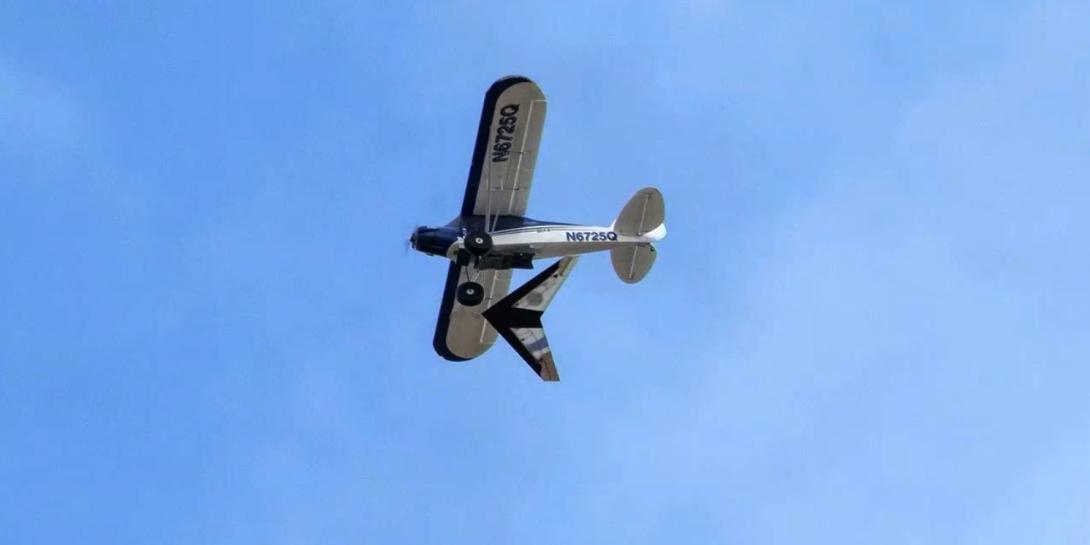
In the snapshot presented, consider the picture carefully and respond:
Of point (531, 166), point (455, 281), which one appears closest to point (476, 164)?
point (531, 166)

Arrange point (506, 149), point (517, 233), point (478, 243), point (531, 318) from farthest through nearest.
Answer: point (531, 318) < point (517, 233) < point (506, 149) < point (478, 243)

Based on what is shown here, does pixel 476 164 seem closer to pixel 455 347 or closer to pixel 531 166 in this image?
pixel 531 166

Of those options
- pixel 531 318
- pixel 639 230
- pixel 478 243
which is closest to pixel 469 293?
pixel 478 243

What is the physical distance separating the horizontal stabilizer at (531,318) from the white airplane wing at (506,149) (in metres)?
2.32

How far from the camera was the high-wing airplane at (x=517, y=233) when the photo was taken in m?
45.2

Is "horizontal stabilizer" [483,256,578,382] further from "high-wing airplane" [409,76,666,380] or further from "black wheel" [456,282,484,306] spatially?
"black wheel" [456,282,484,306]

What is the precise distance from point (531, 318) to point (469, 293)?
2.26 metres

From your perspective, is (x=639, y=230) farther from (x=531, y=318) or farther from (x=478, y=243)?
(x=478, y=243)

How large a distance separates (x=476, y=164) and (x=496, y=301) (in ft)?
21.8

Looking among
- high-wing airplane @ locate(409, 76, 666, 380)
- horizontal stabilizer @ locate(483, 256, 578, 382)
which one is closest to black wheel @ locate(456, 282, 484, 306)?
high-wing airplane @ locate(409, 76, 666, 380)

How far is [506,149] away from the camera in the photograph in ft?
150

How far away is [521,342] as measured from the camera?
4794 centimetres

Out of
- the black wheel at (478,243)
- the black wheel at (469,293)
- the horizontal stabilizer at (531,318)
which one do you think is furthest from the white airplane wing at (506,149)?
the horizontal stabilizer at (531,318)

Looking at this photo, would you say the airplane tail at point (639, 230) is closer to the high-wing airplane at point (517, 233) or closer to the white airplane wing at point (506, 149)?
the high-wing airplane at point (517, 233)
